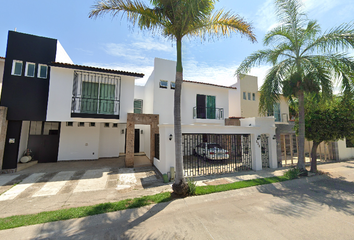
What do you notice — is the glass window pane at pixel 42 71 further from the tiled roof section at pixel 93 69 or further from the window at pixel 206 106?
the window at pixel 206 106

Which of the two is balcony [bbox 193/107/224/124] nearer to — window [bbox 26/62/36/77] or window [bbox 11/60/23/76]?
window [bbox 26/62/36/77]

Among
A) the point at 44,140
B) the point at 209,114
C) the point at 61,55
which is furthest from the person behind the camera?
the point at 209,114

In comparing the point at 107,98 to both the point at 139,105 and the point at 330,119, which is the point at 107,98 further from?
the point at 330,119

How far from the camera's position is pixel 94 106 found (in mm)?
10531

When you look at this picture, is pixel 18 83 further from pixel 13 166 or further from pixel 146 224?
pixel 146 224

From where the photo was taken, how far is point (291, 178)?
7.82 meters

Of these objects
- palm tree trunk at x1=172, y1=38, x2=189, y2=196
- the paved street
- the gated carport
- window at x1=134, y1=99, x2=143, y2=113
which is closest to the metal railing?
the gated carport

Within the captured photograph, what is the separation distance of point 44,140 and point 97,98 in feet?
16.7

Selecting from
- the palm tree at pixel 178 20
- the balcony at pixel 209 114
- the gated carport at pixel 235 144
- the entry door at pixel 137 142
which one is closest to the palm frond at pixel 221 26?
the palm tree at pixel 178 20

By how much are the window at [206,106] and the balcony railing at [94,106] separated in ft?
24.4

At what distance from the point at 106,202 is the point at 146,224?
81.5 inches

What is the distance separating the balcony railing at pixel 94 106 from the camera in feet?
33.3

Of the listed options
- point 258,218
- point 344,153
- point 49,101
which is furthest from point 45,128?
point 344,153

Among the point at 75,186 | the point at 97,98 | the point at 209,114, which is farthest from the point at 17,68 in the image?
the point at 209,114
